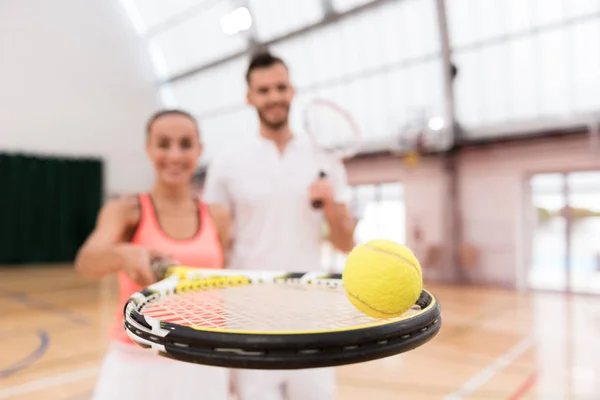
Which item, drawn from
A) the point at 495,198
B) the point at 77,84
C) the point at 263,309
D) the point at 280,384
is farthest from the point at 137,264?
the point at 77,84

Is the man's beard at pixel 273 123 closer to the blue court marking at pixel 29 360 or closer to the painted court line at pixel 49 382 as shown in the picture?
the painted court line at pixel 49 382

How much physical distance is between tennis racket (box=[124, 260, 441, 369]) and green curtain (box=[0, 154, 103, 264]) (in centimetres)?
1494

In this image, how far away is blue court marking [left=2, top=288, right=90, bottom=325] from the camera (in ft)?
19.7

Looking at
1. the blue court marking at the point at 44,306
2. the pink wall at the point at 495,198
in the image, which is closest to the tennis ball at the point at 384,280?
the blue court marking at the point at 44,306

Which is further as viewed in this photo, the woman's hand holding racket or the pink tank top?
the pink tank top

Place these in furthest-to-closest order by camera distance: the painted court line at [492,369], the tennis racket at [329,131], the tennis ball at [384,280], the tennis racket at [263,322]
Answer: the painted court line at [492,369]
the tennis racket at [329,131]
the tennis ball at [384,280]
the tennis racket at [263,322]

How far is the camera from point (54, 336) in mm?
5074

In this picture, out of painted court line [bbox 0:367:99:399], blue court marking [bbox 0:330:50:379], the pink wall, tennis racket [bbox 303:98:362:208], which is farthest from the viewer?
the pink wall

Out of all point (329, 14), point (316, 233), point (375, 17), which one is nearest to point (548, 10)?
point (375, 17)

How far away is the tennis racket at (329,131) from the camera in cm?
204

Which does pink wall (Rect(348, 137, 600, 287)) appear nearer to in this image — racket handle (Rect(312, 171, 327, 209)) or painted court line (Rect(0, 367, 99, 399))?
painted court line (Rect(0, 367, 99, 399))

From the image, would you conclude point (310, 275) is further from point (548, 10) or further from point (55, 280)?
point (55, 280)

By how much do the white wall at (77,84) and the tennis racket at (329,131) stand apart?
1391 cm

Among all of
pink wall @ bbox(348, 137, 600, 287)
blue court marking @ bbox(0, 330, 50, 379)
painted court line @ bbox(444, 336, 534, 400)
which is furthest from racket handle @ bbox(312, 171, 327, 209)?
pink wall @ bbox(348, 137, 600, 287)
